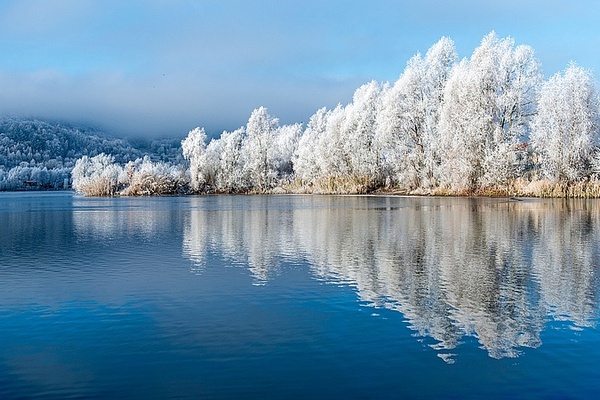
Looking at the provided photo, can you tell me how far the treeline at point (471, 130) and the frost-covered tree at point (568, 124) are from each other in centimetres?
10

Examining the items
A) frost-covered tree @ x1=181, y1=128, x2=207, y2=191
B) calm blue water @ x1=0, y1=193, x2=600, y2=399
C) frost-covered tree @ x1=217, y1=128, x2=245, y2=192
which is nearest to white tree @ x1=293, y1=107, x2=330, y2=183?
frost-covered tree @ x1=217, y1=128, x2=245, y2=192

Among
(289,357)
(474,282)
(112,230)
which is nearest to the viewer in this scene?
(289,357)

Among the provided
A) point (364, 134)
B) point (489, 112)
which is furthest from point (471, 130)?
point (364, 134)

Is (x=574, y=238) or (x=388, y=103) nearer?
(x=574, y=238)

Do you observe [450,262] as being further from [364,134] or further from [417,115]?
[364,134]

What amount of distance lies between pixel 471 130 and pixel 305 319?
49.1 meters

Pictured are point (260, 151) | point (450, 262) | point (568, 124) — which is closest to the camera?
point (450, 262)

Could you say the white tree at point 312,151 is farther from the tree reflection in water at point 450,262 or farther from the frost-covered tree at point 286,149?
the tree reflection in water at point 450,262

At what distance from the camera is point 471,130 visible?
57.0 meters

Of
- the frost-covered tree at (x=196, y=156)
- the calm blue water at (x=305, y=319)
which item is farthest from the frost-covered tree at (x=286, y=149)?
the calm blue water at (x=305, y=319)

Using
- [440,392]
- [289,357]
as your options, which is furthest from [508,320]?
[289,357]

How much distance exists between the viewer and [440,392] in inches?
323

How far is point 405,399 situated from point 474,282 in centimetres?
842

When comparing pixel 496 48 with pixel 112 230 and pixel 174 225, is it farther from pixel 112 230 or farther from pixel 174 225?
pixel 112 230
